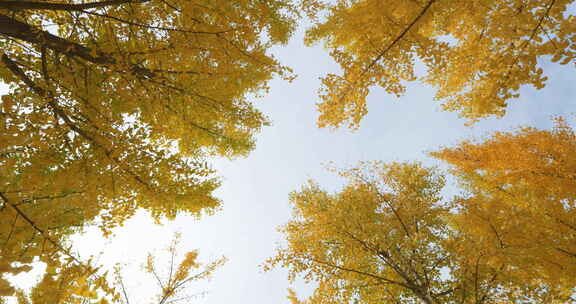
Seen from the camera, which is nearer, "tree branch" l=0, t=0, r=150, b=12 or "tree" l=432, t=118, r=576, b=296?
"tree branch" l=0, t=0, r=150, b=12

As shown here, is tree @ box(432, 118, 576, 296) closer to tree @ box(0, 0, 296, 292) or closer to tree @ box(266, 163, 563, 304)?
tree @ box(266, 163, 563, 304)

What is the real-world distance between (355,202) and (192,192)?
3.55 m

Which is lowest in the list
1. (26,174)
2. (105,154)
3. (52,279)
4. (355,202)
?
(52,279)

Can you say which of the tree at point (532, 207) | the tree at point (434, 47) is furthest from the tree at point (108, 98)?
the tree at point (532, 207)

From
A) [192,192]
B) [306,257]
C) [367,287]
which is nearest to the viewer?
[192,192]

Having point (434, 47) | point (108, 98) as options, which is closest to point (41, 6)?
point (108, 98)

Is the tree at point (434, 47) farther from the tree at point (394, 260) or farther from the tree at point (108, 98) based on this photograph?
the tree at point (394, 260)

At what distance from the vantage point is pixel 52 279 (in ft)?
3.87

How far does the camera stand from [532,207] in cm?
393

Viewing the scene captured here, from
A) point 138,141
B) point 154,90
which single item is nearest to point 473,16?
point 154,90

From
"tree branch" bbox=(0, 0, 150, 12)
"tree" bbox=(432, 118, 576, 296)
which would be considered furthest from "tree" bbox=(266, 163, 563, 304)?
"tree branch" bbox=(0, 0, 150, 12)

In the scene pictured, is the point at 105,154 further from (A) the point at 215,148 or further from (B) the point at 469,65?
(B) the point at 469,65

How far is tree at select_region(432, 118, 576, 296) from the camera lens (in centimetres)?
349

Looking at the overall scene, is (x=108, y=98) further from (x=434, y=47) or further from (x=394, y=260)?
(x=394, y=260)
